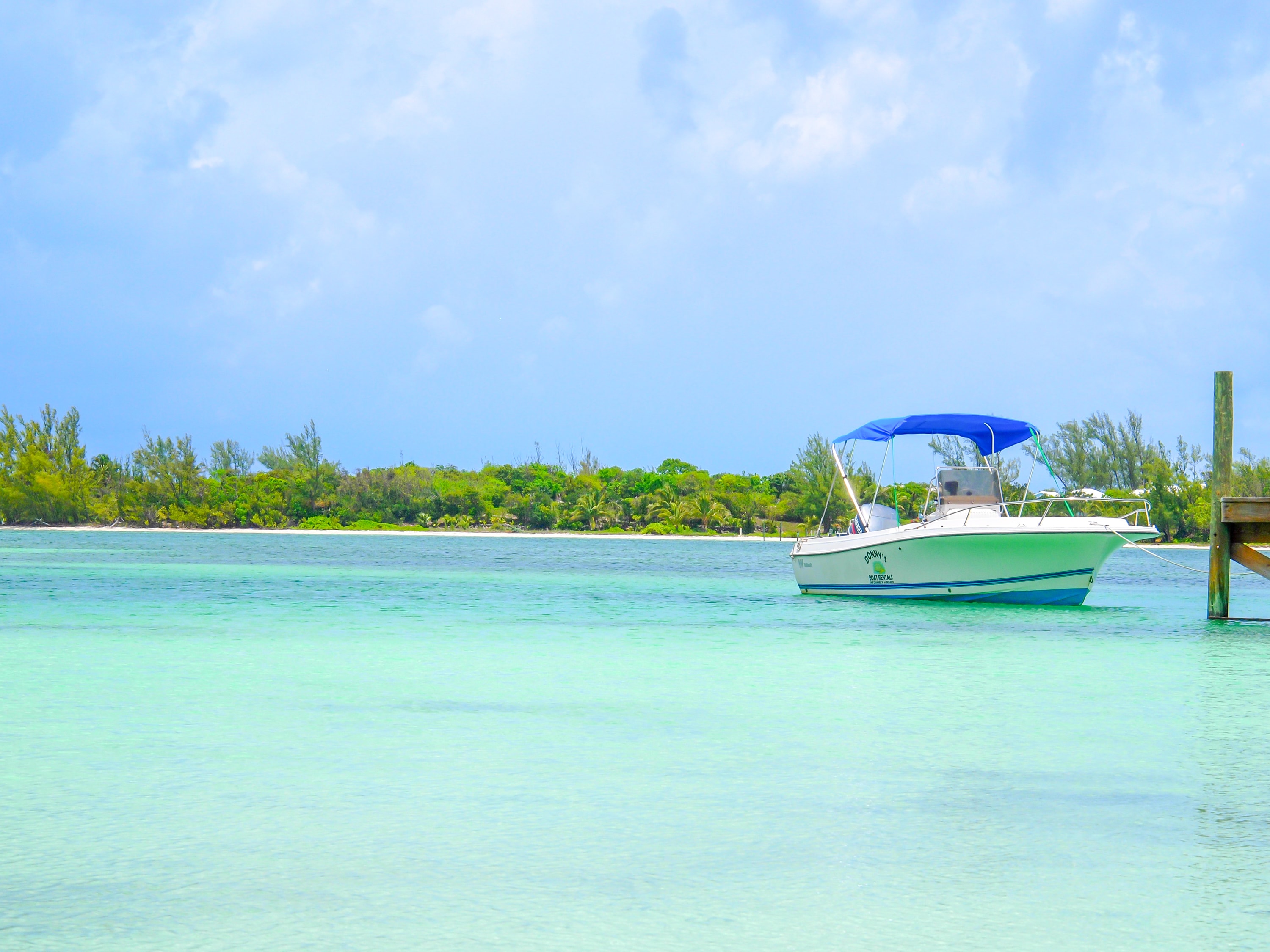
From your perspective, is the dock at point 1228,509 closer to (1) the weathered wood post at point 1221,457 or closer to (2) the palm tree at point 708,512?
(1) the weathered wood post at point 1221,457

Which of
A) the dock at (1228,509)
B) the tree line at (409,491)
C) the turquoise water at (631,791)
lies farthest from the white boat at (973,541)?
the tree line at (409,491)

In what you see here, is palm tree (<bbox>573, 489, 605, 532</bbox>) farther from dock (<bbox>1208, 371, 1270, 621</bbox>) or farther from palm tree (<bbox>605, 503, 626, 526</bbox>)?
dock (<bbox>1208, 371, 1270, 621</bbox>)

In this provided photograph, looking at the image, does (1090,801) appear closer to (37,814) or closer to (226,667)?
(37,814)

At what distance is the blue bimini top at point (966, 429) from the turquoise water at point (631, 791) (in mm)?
5789

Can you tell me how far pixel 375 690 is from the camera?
1089cm

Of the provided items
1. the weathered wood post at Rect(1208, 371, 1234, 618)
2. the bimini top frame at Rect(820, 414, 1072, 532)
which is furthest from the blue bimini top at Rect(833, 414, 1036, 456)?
the weathered wood post at Rect(1208, 371, 1234, 618)

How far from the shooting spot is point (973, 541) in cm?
1958

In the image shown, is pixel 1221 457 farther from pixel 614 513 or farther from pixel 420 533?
pixel 420 533

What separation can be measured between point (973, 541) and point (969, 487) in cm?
148

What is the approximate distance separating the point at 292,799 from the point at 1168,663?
10.0 m

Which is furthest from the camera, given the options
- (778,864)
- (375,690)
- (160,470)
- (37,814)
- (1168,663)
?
(160,470)

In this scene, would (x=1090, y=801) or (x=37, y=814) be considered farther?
(x=1090, y=801)

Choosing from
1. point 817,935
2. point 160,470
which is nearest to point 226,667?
point 817,935

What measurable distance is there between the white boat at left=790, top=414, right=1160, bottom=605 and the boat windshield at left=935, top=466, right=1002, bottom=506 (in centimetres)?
2
